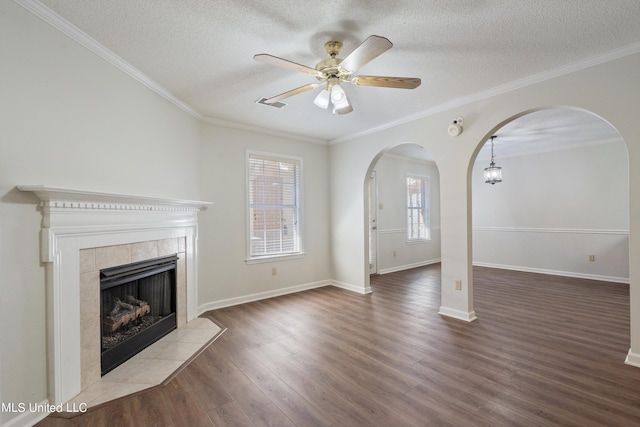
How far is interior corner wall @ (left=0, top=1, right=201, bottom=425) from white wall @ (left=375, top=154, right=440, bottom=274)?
4.83m

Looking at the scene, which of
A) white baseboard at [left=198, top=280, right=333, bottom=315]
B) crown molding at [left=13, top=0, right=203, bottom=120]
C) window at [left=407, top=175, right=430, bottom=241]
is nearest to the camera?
crown molding at [left=13, top=0, right=203, bottom=120]

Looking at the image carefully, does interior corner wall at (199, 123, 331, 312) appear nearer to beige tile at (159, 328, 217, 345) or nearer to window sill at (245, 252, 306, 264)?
window sill at (245, 252, 306, 264)

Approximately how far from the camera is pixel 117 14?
1882mm

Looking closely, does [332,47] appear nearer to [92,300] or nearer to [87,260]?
[87,260]

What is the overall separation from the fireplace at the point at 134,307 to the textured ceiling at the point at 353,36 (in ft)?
5.99

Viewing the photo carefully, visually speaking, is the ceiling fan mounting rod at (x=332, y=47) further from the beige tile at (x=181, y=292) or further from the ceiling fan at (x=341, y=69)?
the beige tile at (x=181, y=292)

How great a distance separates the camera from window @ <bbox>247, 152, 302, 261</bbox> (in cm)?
432

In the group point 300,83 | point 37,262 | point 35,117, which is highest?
point 300,83

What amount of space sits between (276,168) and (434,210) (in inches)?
185

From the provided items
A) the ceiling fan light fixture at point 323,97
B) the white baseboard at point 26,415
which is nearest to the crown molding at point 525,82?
the ceiling fan light fixture at point 323,97

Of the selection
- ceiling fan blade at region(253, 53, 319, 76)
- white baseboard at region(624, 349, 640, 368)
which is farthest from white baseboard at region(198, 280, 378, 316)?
ceiling fan blade at region(253, 53, 319, 76)

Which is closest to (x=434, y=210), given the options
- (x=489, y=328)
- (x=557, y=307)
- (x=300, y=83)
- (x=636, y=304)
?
(x=557, y=307)

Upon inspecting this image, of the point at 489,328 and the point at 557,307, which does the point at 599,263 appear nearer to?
the point at 557,307

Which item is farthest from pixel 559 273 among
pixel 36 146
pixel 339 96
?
pixel 36 146
